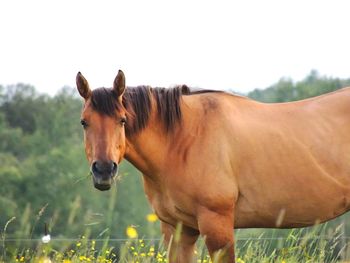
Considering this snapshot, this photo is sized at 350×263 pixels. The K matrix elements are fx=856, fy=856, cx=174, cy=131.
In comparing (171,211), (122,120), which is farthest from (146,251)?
(122,120)

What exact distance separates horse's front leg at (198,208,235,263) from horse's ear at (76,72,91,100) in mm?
1292

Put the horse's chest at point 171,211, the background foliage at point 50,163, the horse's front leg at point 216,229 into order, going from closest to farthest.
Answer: the horse's front leg at point 216,229 < the horse's chest at point 171,211 < the background foliage at point 50,163

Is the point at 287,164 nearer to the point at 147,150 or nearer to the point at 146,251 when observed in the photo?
the point at 147,150

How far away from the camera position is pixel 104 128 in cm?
648

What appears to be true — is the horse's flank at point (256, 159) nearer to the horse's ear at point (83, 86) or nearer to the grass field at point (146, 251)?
the grass field at point (146, 251)

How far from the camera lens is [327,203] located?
7.25 meters

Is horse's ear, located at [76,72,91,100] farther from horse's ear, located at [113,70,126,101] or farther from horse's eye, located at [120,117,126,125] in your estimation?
horse's eye, located at [120,117,126,125]

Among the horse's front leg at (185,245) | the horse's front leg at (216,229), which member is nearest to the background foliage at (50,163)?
the horse's front leg at (185,245)

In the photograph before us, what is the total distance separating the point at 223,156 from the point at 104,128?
1.08m

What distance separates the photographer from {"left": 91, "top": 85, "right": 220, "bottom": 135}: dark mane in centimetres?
666

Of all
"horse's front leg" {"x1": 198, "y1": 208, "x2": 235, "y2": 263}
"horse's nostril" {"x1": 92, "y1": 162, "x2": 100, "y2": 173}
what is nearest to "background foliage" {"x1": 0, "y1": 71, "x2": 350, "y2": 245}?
"horse's front leg" {"x1": 198, "y1": 208, "x2": 235, "y2": 263}

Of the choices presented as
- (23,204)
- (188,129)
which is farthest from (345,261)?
(23,204)

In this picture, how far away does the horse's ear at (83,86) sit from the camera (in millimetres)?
6730

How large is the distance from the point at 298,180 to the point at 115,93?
1722 mm
